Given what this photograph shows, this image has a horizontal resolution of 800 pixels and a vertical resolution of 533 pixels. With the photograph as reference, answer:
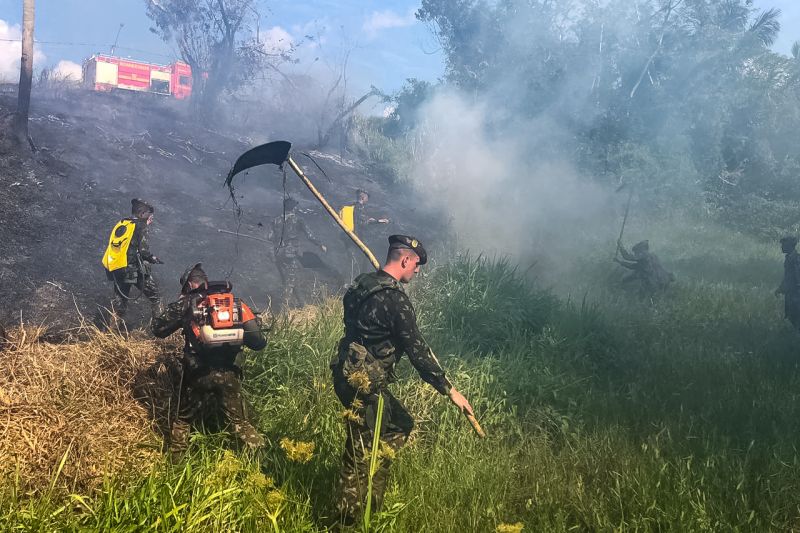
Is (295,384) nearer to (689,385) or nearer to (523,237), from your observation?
(689,385)

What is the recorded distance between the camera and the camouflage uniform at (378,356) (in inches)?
130

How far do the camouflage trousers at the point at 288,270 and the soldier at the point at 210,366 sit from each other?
506 centimetres

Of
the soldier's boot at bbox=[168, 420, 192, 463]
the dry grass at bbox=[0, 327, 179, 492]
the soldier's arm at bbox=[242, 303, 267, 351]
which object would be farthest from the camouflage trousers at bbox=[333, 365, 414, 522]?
the dry grass at bbox=[0, 327, 179, 492]

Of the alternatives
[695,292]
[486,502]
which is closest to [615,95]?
[695,292]

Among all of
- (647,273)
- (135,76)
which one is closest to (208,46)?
(135,76)

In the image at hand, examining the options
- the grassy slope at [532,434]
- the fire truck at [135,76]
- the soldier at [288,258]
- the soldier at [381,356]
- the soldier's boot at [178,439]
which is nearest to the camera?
the grassy slope at [532,434]

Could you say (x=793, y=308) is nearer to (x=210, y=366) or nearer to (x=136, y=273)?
(x=210, y=366)

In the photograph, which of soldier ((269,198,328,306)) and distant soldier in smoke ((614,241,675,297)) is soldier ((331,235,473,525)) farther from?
distant soldier in smoke ((614,241,675,297))

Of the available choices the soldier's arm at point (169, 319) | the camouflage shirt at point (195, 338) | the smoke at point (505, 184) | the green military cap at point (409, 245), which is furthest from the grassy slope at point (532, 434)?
the smoke at point (505, 184)

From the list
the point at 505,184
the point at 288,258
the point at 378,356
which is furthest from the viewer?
the point at 505,184

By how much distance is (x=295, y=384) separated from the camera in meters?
4.88

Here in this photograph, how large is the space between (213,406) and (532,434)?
2612 millimetres

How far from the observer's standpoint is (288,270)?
910cm

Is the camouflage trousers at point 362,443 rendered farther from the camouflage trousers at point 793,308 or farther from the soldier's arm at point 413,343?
the camouflage trousers at point 793,308
